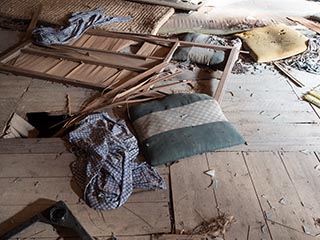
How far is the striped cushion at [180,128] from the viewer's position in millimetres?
2172

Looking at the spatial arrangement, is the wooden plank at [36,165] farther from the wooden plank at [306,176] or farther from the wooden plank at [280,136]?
the wooden plank at [306,176]

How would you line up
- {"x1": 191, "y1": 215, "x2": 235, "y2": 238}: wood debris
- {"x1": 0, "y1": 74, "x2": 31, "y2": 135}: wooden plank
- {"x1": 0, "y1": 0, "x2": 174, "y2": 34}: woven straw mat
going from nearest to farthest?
{"x1": 191, "y1": 215, "x2": 235, "y2": 238}: wood debris
{"x1": 0, "y1": 74, "x2": 31, "y2": 135}: wooden plank
{"x1": 0, "y1": 0, "x2": 174, "y2": 34}: woven straw mat

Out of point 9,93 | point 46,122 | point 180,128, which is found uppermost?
point 180,128

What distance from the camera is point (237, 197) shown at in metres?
1.97

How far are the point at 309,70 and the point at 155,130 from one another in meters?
1.66

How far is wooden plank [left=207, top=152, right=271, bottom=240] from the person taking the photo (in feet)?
5.88

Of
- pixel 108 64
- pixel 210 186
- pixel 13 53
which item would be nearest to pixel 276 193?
pixel 210 186

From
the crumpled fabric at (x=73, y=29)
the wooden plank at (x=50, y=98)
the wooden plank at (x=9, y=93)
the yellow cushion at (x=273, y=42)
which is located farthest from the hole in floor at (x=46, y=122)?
the yellow cushion at (x=273, y=42)

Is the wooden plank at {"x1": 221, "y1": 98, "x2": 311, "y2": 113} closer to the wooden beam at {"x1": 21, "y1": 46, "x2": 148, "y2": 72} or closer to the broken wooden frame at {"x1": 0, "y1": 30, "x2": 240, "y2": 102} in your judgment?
the broken wooden frame at {"x1": 0, "y1": 30, "x2": 240, "y2": 102}

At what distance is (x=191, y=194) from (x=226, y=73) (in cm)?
127

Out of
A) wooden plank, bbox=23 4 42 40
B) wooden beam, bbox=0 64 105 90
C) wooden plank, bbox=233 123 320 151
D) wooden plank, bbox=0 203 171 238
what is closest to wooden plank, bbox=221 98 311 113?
wooden plank, bbox=233 123 320 151

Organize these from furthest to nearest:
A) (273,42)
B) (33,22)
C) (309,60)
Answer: (33,22) < (273,42) < (309,60)

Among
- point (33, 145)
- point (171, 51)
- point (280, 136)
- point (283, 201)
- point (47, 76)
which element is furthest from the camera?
point (171, 51)

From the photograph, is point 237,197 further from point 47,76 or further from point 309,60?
point 309,60
